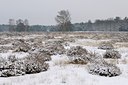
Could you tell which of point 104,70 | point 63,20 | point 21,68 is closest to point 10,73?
point 21,68

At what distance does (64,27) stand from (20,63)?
3178 inches

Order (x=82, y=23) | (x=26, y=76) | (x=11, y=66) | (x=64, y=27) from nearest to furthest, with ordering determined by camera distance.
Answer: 1. (x=26, y=76)
2. (x=11, y=66)
3. (x=64, y=27)
4. (x=82, y=23)

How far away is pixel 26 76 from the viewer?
1170 cm

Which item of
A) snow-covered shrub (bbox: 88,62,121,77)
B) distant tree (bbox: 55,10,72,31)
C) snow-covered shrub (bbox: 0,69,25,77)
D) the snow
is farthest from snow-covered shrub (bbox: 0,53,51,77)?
distant tree (bbox: 55,10,72,31)

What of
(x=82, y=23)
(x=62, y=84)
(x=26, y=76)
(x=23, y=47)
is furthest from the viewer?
(x=82, y=23)

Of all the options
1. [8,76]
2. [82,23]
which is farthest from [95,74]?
[82,23]

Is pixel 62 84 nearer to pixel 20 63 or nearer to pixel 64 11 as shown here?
pixel 20 63

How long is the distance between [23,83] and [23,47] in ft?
43.5

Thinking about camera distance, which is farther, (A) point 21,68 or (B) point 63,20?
(B) point 63,20

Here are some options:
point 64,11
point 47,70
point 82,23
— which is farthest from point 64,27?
point 47,70

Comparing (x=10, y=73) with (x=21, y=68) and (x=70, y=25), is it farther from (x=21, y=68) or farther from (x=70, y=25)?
(x=70, y=25)

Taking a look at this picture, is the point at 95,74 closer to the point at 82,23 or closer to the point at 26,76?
the point at 26,76

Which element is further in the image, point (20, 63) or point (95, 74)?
point (20, 63)

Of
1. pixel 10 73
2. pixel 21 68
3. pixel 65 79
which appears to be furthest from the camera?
pixel 21 68
